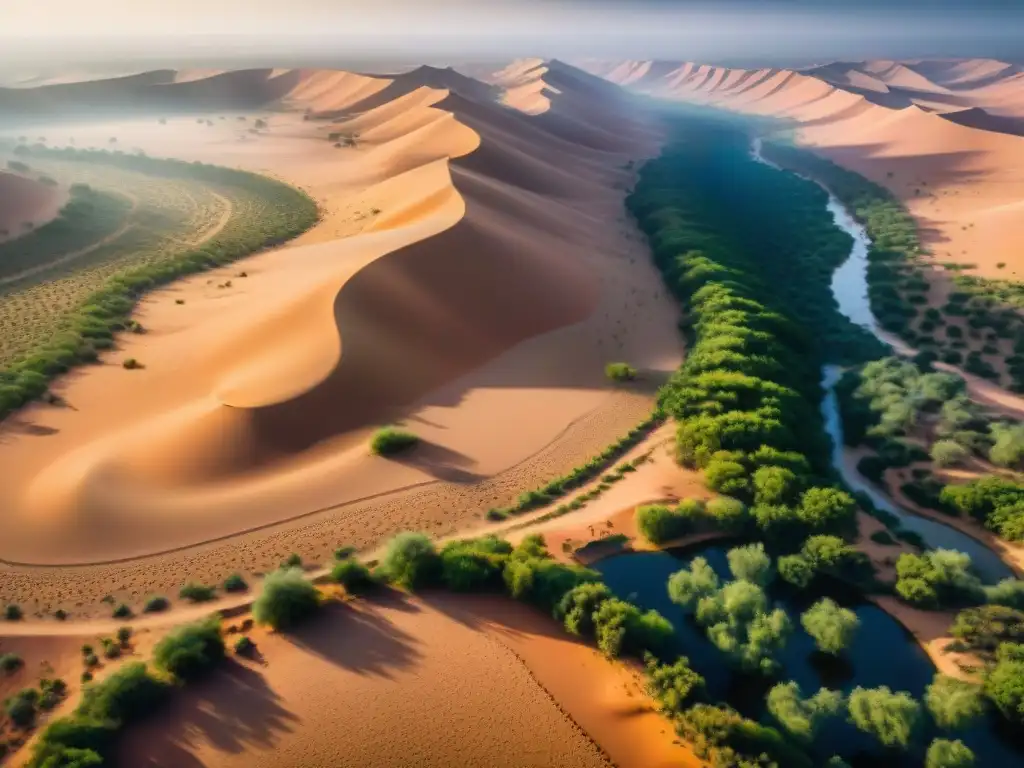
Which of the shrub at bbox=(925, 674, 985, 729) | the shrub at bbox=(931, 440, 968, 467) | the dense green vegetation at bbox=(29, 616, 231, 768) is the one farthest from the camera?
the shrub at bbox=(931, 440, 968, 467)

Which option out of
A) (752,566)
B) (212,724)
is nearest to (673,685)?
(752,566)

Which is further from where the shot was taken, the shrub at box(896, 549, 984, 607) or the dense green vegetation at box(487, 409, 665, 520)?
the dense green vegetation at box(487, 409, 665, 520)

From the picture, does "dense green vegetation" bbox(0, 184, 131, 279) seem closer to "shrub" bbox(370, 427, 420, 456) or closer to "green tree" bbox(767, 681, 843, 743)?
"shrub" bbox(370, 427, 420, 456)

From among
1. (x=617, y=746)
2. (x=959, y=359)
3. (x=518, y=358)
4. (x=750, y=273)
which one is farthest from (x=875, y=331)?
(x=617, y=746)

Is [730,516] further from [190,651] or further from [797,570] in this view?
[190,651]

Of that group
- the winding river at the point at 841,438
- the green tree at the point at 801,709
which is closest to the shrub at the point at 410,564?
the green tree at the point at 801,709

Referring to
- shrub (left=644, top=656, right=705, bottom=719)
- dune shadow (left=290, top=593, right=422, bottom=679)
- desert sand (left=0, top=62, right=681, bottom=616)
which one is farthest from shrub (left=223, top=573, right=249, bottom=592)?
shrub (left=644, top=656, right=705, bottom=719)

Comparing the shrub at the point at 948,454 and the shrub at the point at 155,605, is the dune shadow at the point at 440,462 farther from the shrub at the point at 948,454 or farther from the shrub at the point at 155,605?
the shrub at the point at 948,454
